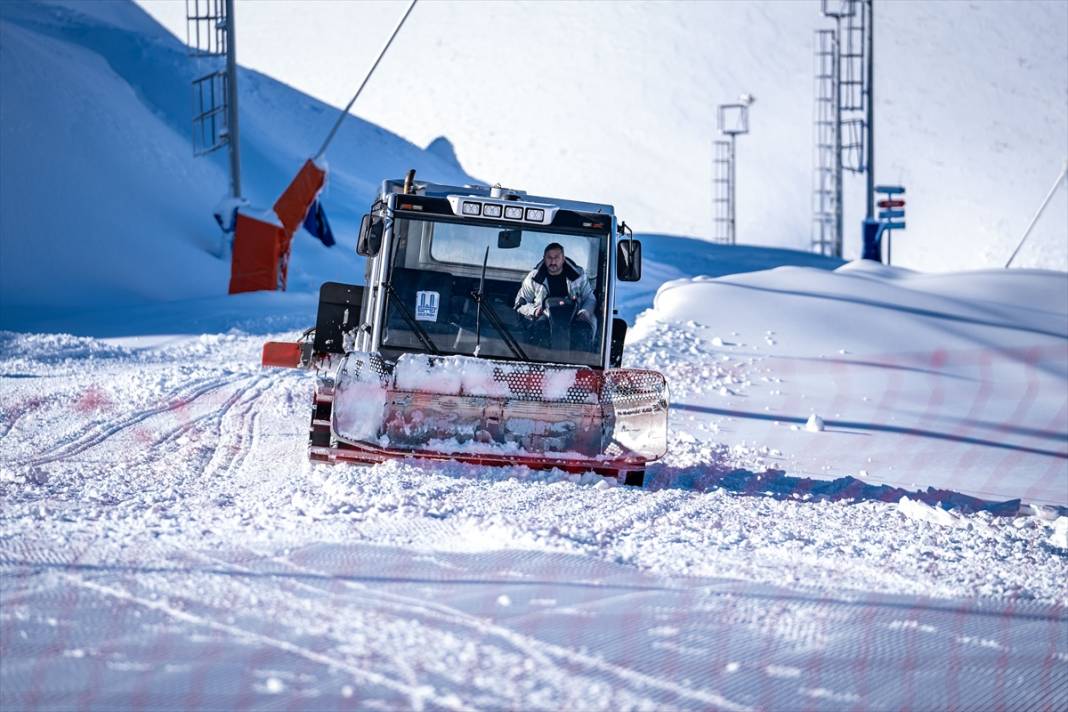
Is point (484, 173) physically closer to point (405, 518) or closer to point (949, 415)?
point (949, 415)

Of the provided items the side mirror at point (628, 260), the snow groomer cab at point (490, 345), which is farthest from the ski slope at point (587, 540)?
the side mirror at point (628, 260)

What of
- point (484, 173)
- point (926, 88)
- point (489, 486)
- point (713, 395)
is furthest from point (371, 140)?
point (489, 486)

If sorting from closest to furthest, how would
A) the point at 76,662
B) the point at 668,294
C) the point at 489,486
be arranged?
the point at 76,662, the point at 489,486, the point at 668,294

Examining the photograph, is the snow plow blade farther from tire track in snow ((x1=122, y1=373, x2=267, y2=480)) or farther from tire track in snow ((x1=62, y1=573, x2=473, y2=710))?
tire track in snow ((x1=62, y1=573, x2=473, y2=710))

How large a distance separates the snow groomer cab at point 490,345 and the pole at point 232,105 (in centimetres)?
1698

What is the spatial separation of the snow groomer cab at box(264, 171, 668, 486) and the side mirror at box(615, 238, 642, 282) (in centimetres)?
1

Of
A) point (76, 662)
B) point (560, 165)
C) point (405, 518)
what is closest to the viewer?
point (76, 662)

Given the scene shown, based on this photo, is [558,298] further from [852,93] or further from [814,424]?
[852,93]

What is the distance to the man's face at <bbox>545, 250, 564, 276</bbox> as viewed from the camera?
900 cm

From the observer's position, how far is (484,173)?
2992 inches

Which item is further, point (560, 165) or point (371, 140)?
point (560, 165)

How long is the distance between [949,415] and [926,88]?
6909 cm

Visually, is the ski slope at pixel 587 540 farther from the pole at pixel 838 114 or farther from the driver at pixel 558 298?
the pole at pixel 838 114


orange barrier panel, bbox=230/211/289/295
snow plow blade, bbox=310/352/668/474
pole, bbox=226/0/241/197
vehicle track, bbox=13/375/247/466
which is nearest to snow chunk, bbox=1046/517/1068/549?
snow plow blade, bbox=310/352/668/474
